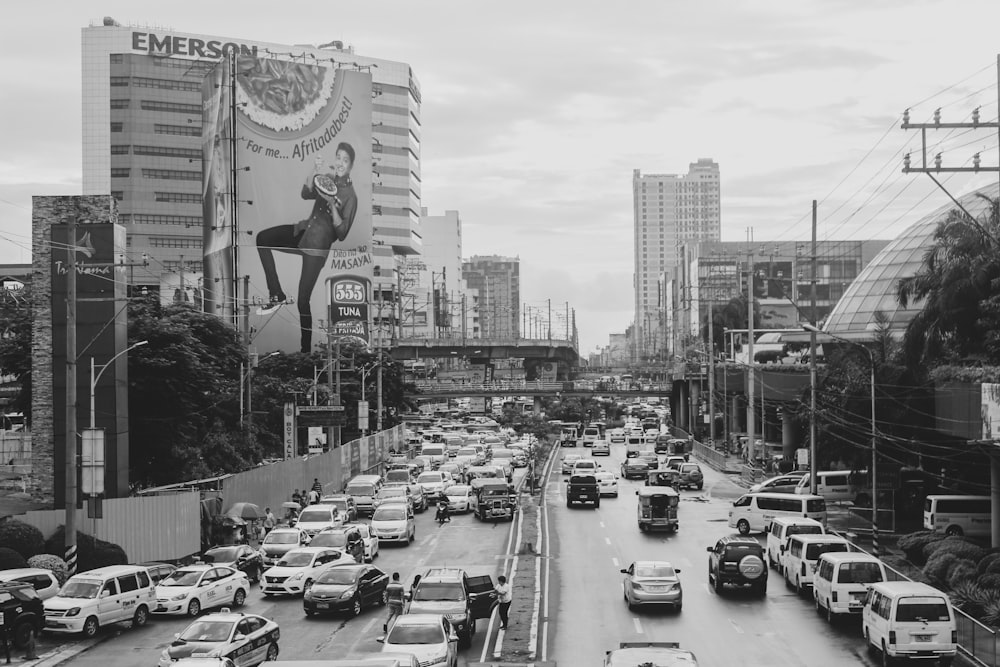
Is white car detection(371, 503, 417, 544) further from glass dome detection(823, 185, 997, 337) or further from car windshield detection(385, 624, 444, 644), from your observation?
glass dome detection(823, 185, 997, 337)

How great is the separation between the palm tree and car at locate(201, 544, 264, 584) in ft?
95.8

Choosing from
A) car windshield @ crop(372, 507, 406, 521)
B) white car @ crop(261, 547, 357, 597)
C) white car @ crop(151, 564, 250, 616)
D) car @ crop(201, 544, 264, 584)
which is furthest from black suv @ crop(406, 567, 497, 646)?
car windshield @ crop(372, 507, 406, 521)

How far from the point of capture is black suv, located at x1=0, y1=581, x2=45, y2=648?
2723cm

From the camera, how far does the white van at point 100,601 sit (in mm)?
28859

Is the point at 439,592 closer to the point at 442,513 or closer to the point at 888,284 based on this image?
the point at 442,513

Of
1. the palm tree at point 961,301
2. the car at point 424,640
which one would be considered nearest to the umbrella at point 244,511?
the car at point 424,640

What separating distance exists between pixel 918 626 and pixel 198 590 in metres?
18.2

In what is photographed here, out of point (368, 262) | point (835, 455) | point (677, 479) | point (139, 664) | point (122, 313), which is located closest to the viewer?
point (139, 664)

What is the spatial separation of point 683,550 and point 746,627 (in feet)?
47.6

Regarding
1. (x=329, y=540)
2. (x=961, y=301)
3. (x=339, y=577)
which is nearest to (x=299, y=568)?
(x=339, y=577)

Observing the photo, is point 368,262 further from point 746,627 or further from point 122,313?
point 746,627

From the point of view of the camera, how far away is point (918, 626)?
24.8m

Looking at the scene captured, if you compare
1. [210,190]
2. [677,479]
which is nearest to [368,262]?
[210,190]

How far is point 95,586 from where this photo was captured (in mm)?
29906
